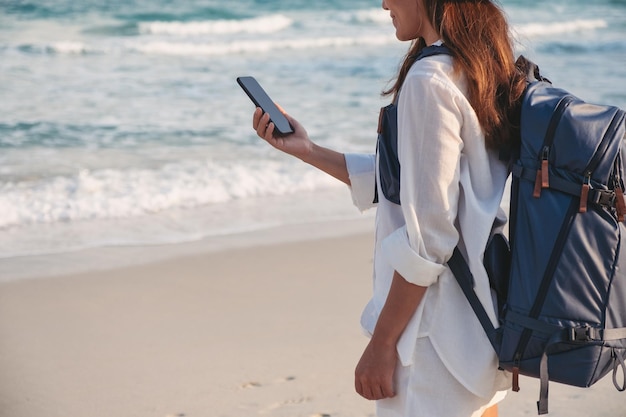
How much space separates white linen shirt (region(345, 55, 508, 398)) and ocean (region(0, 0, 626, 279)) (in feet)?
1.13

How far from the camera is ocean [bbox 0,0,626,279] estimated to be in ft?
20.1

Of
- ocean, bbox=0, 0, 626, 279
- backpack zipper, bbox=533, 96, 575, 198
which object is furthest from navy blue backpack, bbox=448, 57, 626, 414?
ocean, bbox=0, 0, 626, 279

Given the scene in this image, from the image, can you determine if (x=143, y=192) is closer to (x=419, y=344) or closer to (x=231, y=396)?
(x=231, y=396)

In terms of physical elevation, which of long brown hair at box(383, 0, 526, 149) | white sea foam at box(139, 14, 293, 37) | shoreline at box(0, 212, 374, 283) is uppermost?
long brown hair at box(383, 0, 526, 149)

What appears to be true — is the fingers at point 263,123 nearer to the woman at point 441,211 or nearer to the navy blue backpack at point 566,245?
the woman at point 441,211

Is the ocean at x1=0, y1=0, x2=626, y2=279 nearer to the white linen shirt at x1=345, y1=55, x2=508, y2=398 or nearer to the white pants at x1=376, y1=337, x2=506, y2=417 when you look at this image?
the white linen shirt at x1=345, y1=55, x2=508, y2=398

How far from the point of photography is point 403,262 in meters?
1.77

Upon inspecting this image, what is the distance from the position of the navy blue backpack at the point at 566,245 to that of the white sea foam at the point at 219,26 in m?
16.7

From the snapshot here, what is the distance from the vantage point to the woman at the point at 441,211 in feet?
5.72

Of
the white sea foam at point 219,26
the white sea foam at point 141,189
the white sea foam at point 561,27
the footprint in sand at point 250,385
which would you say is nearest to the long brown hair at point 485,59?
the footprint in sand at point 250,385

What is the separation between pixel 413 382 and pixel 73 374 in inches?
91.2

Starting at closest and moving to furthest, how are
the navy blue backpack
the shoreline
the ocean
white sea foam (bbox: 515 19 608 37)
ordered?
the navy blue backpack < the shoreline < the ocean < white sea foam (bbox: 515 19 608 37)

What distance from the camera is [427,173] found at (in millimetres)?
1735

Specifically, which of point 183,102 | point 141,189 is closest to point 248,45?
point 183,102
